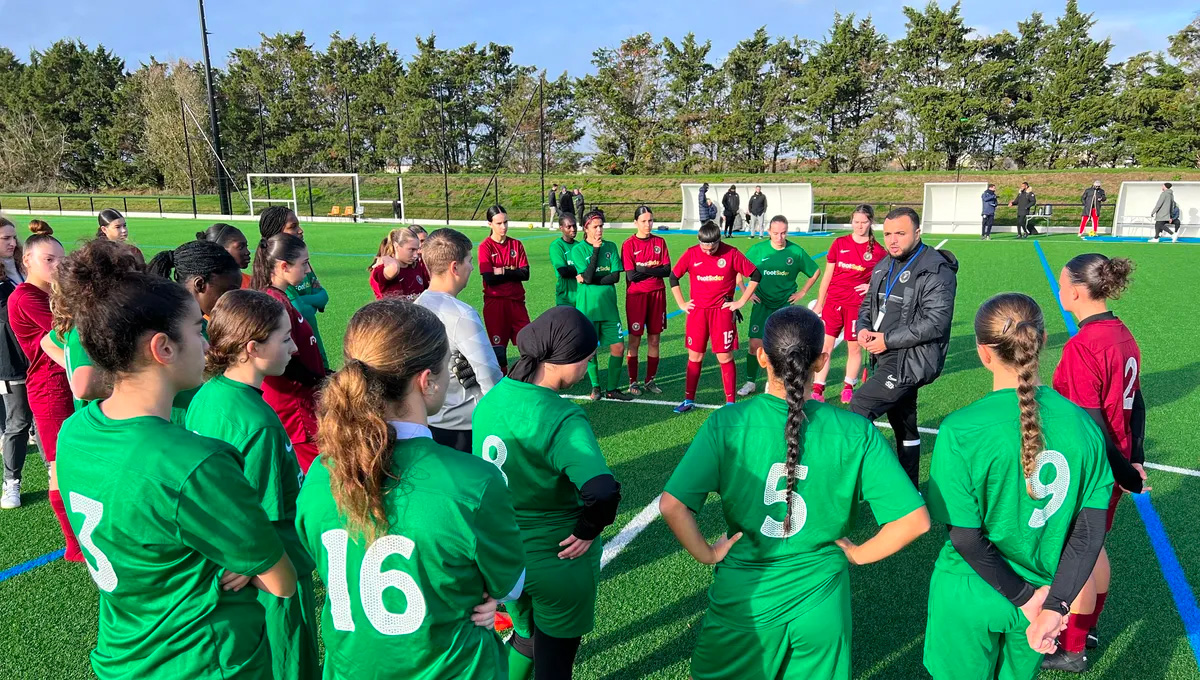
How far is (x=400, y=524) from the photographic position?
5.32 feet

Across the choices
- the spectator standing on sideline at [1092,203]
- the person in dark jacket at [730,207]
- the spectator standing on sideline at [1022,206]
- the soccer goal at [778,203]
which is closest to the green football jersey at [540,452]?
the person in dark jacket at [730,207]

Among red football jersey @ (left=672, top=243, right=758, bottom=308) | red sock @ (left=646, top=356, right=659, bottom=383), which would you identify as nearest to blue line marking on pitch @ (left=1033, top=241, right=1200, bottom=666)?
red football jersey @ (left=672, top=243, right=758, bottom=308)

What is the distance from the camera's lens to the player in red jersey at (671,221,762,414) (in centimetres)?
695

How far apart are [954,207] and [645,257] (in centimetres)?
2674

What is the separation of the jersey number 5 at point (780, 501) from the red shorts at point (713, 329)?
4831 mm

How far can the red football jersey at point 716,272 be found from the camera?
697 centimetres

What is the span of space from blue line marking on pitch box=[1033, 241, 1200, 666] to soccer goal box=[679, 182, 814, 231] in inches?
993

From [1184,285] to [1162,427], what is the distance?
1084 centimetres

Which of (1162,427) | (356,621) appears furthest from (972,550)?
(1162,427)

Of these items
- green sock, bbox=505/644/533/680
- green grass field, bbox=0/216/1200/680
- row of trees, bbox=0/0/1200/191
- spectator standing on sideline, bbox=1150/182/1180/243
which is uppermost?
row of trees, bbox=0/0/1200/191

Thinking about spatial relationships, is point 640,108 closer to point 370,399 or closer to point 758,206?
point 758,206

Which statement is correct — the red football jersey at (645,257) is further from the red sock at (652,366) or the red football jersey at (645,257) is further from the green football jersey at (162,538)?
the green football jersey at (162,538)

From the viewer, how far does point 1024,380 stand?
2.29 meters

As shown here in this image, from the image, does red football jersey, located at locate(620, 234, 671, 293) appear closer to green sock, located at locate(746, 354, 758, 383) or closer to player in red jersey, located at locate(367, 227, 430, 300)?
green sock, located at locate(746, 354, 758, 383)
